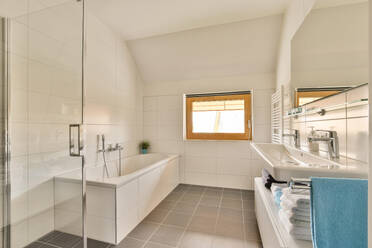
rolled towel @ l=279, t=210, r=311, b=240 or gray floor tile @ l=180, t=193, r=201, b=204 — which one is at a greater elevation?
rolled towel @ l=279, t=210, r=311, b=240

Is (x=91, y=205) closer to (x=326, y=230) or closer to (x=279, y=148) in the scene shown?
(x=326, y=230)

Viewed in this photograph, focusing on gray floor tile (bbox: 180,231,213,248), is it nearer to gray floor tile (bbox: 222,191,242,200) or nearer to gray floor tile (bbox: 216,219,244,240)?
gray floor tile (bbox: 216,219,244,240)

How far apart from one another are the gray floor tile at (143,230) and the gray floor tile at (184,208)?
1.38 feet

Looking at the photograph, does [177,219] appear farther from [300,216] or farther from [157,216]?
[300,216]

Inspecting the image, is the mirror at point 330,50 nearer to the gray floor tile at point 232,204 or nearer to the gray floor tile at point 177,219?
the gray floor tile at point 232,204

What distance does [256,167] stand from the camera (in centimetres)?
282

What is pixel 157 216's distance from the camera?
2.02m

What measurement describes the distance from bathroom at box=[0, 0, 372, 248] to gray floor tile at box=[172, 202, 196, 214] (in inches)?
1.1

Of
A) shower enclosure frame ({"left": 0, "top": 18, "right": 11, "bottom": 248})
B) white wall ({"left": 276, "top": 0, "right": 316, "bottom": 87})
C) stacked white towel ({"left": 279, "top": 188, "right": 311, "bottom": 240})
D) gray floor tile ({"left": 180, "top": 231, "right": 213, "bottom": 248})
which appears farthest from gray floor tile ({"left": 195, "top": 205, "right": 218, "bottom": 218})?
white wall ({"left": 276, "top": 0, "right": 316, "bottom": 87})

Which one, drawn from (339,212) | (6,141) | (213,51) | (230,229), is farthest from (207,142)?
(6,141)

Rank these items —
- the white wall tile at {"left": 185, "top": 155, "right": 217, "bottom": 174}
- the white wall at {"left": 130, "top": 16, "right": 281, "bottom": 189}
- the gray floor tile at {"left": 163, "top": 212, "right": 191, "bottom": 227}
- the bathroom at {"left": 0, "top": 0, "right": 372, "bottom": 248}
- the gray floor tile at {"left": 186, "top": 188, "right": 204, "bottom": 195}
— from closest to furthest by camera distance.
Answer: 1. the bathroom at {"left": 0, "top": 0, "right": 372, "bottom": 248}
2. the gray floor tile at {"left": 163, "top": 212, "right": 191, "bottom": 227}
3. the white wall at {"left": 130, "top": 16, "right": 281, "bottom": 189}
4. the gray floor tile at {"left": 186, "top": 188, "right": 204, "bottom": 195}
5. the white wall tile at {"left": 185, "top": 155, "right": 217, "bottom": 174}

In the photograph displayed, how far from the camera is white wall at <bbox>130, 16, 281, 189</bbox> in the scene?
8.39ft

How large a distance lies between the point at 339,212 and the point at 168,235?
1565 mm

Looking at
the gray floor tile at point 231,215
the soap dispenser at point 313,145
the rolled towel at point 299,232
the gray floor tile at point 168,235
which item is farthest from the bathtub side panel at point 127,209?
the soap dispenser at point 313,145
